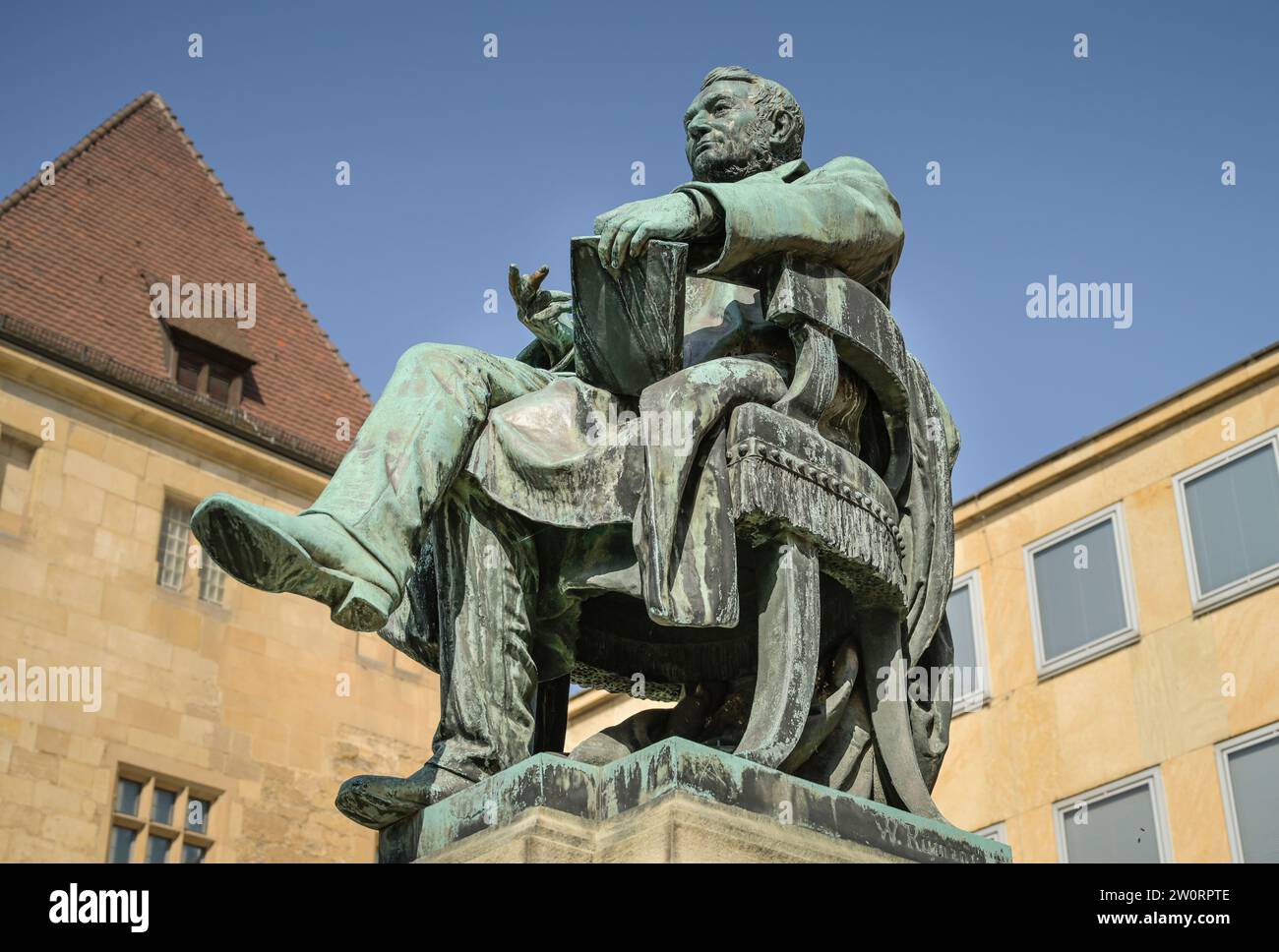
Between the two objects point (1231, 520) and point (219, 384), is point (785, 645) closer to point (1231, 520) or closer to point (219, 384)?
point (1231, 520)

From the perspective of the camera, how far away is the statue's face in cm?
664

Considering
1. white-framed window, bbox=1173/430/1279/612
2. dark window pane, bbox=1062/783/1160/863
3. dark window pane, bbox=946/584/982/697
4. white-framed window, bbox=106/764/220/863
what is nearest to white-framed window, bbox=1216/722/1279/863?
dark window pane, bbox=1062/783/1160/863

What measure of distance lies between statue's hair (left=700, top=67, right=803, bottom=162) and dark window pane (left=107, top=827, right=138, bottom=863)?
19.2 meters

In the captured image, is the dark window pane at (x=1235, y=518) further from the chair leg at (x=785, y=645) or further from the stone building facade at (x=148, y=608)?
the chair leg at (x=785, y=645)

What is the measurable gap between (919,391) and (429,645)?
67.6 inches

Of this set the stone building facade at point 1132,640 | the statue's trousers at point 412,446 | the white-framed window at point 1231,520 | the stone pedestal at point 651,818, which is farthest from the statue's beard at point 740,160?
the white-framed window at point 1231,520

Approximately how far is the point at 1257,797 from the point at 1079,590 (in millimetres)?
3449

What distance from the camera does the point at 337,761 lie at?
90.0 ft

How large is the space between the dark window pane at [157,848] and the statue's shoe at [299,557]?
67.3 feet

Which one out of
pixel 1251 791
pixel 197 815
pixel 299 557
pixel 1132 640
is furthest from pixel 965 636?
pixel 299 557

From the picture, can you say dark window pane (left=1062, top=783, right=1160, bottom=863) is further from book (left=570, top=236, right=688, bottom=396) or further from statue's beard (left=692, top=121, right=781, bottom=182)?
book (left=570, top=236, right=688, bottom=396)
